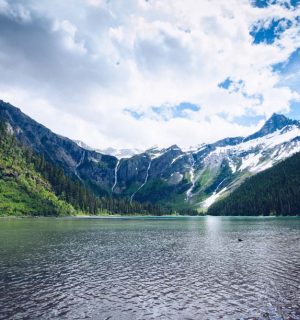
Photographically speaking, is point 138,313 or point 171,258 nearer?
point 138,313

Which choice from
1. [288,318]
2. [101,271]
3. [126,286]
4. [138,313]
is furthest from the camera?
[101,271]

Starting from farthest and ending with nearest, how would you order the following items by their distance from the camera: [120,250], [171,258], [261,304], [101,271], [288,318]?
1. [120,250]
2. [171,258]
3. [101,271]
4. [261,304]
5. [288,318]

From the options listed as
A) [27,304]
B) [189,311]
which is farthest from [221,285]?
[27,304]

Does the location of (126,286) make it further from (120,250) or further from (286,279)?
(120,250)

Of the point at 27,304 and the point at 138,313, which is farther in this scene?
the point at 27,304

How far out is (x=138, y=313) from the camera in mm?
32375

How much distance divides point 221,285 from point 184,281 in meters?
5.25

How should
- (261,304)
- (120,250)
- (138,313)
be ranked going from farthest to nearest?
1. (120,250)
2. (261,304)
3. (138,313)

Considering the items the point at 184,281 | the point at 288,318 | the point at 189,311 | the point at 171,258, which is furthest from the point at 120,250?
the point at 288,318

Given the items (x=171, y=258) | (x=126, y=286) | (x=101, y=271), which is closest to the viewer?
(x=126, y=286)

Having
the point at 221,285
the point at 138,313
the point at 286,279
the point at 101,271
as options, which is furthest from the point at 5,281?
the point at 286,279

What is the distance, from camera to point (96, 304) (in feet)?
116

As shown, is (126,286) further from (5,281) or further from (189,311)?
(5,281)

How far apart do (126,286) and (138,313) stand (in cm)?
1086
